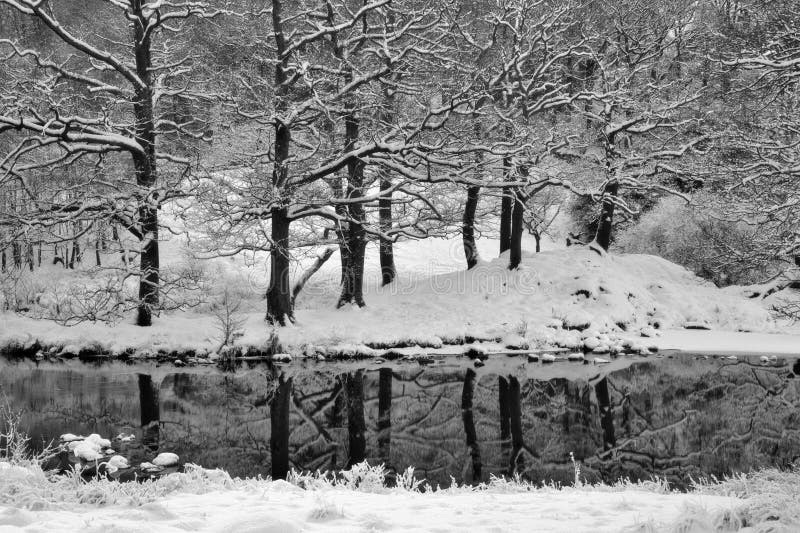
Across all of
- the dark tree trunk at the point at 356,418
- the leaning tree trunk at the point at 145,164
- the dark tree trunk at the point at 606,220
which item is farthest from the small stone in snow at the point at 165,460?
the dark tree trunk at the point at 606,220

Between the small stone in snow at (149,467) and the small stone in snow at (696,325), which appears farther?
the small stone in snow at (696,325)

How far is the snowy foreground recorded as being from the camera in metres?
4.48

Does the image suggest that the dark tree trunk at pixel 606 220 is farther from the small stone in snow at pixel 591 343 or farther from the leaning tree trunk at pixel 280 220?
the leaning tree trunk at pixel 280 220

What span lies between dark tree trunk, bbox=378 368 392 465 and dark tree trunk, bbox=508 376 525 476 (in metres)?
1.84

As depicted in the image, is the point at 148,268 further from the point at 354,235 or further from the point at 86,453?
the point at 86,453

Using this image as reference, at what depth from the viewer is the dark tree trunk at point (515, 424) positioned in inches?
370

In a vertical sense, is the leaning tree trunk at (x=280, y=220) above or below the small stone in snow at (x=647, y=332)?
above

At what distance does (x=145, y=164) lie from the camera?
1811 centimetres

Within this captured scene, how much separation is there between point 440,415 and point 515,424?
1415 mm

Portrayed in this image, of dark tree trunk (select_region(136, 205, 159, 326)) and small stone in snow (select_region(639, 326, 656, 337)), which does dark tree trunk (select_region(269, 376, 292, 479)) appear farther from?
small stone in snow (select_region(639, 326, 656, 337))

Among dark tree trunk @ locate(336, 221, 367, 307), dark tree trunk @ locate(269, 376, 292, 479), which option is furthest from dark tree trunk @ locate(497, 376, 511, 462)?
dark tree trunk @ locate(336, 221, 367, 307)

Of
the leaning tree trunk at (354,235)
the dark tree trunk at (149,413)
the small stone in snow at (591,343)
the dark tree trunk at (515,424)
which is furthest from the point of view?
the leaning tree trunk at (354,235)

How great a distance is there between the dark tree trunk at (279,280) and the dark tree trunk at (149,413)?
4.10m

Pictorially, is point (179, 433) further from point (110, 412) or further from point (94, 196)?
point (94, 196)
